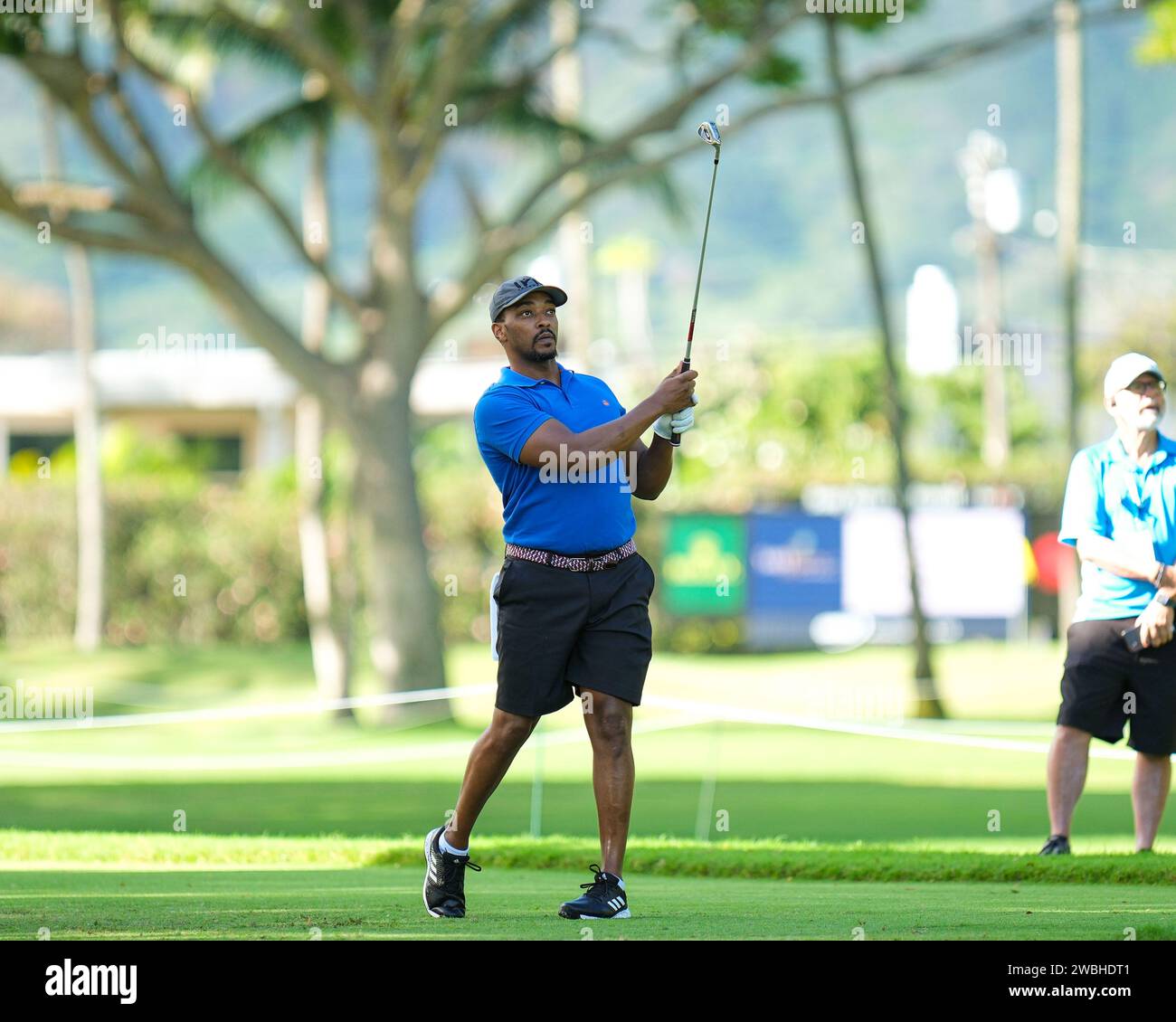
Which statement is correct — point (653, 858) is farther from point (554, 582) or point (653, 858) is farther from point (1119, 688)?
point (554, 582)

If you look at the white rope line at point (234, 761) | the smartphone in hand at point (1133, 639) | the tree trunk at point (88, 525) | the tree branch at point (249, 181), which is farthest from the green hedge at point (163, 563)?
the smartphone in hand at point (1133, 639)

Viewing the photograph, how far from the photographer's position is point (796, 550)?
103 ft

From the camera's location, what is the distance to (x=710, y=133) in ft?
23.9

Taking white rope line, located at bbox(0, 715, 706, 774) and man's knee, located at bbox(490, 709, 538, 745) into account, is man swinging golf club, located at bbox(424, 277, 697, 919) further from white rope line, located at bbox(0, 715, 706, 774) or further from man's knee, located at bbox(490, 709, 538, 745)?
white rope line, located at bbox(0, 715, 706, 774)

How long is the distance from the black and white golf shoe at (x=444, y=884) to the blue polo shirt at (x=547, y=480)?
1.09 m

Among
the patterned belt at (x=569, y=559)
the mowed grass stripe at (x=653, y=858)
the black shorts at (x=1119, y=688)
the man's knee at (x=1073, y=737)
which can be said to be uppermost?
the patterned belt at (x=569, y=559)

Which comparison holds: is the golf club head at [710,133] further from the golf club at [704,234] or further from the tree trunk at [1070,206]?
the tree trunk at [1070,206]

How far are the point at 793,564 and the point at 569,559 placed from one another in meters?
24.6

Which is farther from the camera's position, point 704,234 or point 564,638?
point 704,234

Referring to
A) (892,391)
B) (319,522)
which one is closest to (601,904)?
(892,391)

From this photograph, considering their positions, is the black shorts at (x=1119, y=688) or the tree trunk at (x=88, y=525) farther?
the tree trunk at (x=88, y=525)

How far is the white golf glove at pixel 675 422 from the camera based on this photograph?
22.5 ft
